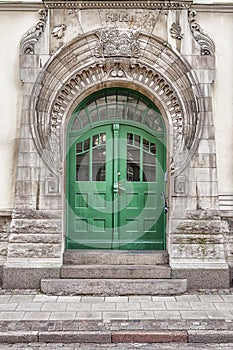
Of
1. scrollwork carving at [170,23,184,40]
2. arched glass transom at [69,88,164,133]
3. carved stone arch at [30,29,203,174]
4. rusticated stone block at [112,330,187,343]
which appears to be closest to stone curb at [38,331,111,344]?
rusticated stone block at [112,330,187,343]

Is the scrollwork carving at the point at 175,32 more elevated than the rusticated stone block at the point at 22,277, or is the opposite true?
the scrollwork carving at the point at 175,32

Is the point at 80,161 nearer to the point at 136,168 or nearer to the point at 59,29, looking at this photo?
the point at 136,168

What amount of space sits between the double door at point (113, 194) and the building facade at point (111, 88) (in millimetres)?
146

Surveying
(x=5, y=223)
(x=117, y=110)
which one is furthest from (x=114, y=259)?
(x=117, y=110)

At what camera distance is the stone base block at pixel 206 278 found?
728cm

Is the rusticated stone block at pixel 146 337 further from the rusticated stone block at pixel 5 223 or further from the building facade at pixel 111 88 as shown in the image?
the rusticated stone block at pixel 5 223

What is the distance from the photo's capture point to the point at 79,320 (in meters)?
5.85

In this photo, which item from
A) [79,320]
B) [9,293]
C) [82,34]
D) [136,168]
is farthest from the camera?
[136,168]

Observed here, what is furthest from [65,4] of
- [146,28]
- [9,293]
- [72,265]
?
[9,293]

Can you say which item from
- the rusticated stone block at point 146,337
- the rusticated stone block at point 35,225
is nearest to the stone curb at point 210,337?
the rusticated stone block at point 146,337

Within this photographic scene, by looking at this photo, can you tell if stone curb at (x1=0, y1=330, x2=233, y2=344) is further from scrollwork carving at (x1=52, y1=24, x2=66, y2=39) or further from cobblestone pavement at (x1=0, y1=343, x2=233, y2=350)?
scrollwork carving at (x1=52, y1=24, x2=66, y2=39)

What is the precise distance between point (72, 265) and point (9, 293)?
1.16 m

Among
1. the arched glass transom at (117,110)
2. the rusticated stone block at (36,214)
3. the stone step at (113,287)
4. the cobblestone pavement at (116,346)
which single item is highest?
the arched glass transom at (117,110)

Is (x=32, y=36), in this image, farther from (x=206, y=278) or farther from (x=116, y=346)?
(x=116, y=346)
